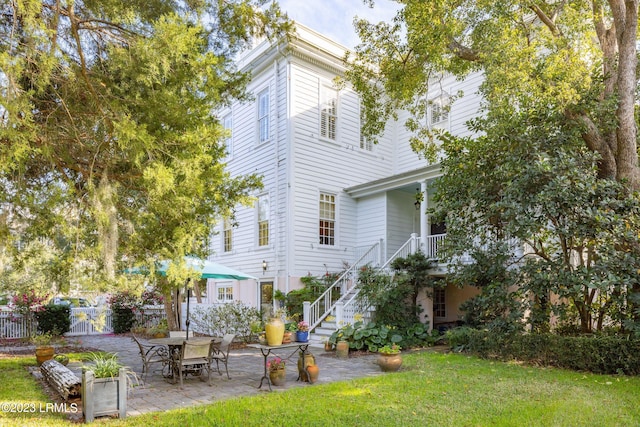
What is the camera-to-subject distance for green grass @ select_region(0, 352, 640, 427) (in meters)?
5.26

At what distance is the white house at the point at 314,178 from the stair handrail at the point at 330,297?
1.95 feet

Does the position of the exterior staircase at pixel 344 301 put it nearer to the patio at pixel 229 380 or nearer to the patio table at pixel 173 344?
the patio at pixel 229 380

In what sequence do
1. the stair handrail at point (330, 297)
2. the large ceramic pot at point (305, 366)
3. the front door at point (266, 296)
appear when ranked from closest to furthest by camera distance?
1. the large ceramic pot at point (305, 366)
2. the stair handrail at point (330, 297)
3. the front door at point (266, 296)

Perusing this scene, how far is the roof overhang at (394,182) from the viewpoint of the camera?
1320 centimetres

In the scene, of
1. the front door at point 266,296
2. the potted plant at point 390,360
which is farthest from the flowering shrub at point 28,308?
the potted plant at point 390,360

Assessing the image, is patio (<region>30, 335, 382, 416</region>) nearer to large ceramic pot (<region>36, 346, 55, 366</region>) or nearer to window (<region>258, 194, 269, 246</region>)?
large ceramic pot (<region>36, 346, 55, 366</region>)

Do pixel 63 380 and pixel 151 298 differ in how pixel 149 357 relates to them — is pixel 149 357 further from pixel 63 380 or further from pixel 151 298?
pixel 151 298

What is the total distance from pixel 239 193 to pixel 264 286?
26.4 ft

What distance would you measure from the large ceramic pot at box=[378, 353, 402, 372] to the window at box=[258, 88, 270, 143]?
928 cm

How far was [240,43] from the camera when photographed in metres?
7.22

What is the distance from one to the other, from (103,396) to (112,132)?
314cm

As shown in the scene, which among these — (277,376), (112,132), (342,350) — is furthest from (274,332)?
(112,132)

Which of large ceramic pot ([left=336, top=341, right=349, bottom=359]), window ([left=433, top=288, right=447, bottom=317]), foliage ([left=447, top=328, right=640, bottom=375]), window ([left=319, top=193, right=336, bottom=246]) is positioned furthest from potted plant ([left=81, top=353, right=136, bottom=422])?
window ([left=433, top=288, right=447, bottom=317])

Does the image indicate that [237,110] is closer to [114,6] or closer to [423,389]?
[114,6]
